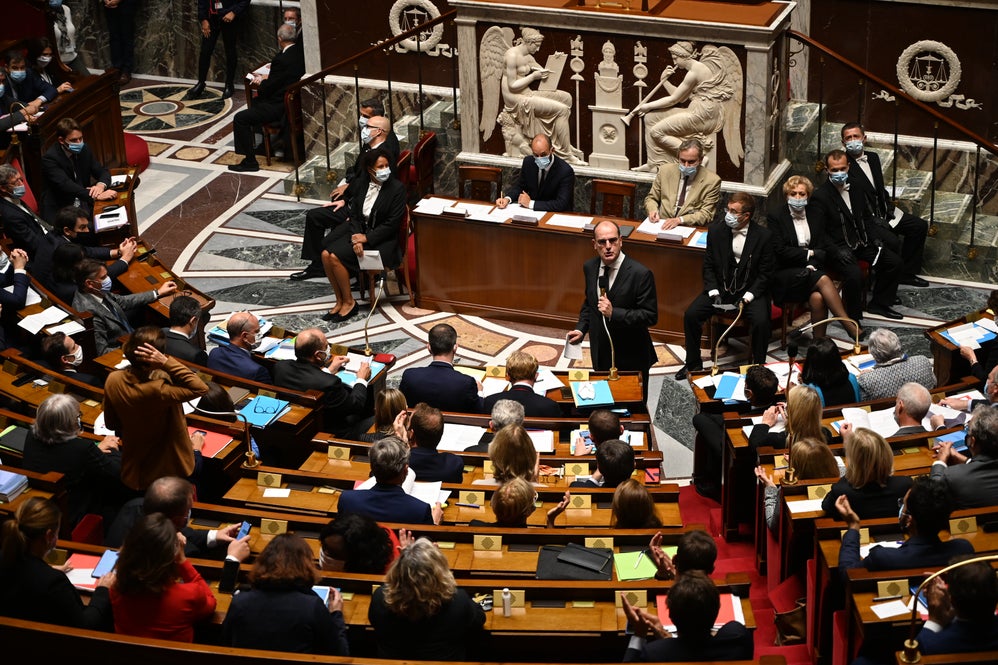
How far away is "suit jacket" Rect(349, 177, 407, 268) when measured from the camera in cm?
1042

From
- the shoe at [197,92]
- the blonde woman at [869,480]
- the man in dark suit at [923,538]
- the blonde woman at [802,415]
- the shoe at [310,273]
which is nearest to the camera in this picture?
the man in dark suit at [923,538]

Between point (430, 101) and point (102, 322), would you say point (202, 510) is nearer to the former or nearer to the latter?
point (102, 322)

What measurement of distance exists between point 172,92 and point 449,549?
11243 mm

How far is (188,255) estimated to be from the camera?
459 inches

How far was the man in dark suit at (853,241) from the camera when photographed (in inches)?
378

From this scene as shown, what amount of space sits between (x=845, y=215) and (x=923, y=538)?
492 centimetres

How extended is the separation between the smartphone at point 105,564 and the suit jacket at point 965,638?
3.27 meters

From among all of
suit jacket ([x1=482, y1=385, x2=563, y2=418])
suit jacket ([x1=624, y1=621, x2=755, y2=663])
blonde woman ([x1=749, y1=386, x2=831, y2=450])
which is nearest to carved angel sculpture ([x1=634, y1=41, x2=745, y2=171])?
suit jacket ([x1=482, y1=385, x2=563, y2=418])

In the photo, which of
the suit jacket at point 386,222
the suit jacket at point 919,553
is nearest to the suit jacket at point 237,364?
the suit jacket at point 386,222

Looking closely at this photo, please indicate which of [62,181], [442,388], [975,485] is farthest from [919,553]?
[62,181]

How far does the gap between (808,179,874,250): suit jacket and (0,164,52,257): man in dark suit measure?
5.72m

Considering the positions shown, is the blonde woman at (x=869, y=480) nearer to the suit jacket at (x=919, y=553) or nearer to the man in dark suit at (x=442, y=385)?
the suit jacket at (x=919, y=553)

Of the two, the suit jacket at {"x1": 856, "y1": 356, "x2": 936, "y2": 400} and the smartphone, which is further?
the suit jacket at {"x1": 856, "y1": 356, "x2": 936, "y2": 400}

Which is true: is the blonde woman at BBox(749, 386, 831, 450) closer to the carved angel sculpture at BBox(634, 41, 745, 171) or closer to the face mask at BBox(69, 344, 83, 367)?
the carved angel sculpture at BBox(634, 41, 745, 171)
